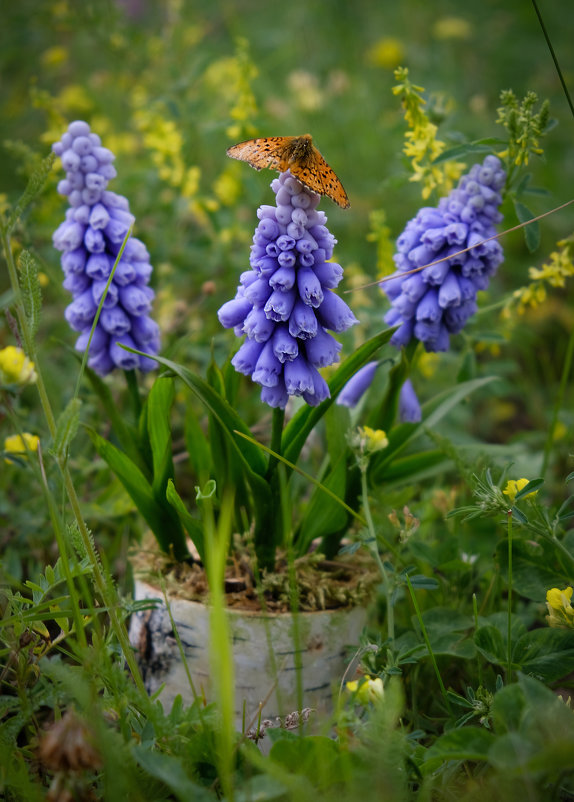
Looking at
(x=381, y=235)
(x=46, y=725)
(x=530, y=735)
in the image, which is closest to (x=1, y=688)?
(x=46, y=725)

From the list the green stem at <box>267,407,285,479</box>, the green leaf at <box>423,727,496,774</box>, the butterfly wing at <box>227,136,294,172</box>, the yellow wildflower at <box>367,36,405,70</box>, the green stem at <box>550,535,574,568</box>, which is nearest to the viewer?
the green leaf at <box>423,727,496,774</box>

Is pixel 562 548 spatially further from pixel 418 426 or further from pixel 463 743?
pixel 418 426

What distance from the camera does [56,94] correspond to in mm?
5078

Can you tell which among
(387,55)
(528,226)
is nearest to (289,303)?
(528,226)

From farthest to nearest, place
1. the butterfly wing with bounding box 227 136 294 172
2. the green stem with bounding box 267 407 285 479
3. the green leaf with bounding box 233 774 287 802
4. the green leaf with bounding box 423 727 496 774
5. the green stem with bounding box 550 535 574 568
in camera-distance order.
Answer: the green stem with bounding box 267 407 285 479
the green stem with bounding box 550 535 574 568
the butterfly wing with bounding box 227 136 294 172
the green leaf with bounding box 423 727 496 774
the green leaf with bounding box 233 774 287 802

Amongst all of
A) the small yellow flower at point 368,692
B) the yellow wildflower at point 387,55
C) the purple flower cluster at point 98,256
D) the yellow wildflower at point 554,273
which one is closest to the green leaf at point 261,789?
the small yellow flower at point 368,692

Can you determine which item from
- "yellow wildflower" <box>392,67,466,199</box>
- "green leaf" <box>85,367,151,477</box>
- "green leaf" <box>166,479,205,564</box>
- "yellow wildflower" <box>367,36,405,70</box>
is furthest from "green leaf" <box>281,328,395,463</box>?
"yellow wildflower" <box>367,36,405,70</box>

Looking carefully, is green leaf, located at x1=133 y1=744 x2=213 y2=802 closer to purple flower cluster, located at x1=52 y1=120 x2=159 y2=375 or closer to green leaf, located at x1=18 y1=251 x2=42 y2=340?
green leaf, located at x1=18 y1=251 x2=42 y2=340

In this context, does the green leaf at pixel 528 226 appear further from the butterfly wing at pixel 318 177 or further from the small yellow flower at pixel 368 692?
the small yellow flower at pixel 368 692

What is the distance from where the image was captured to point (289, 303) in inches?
53.7

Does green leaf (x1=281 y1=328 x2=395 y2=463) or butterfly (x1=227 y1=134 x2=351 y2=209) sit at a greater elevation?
butterfly (x1=227 y1=134 x2=351 y2=209)

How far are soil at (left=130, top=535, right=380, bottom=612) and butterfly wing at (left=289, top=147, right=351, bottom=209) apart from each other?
2.93 feet

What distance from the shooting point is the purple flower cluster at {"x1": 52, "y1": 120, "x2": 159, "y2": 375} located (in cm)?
169

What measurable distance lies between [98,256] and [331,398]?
2.38ft
